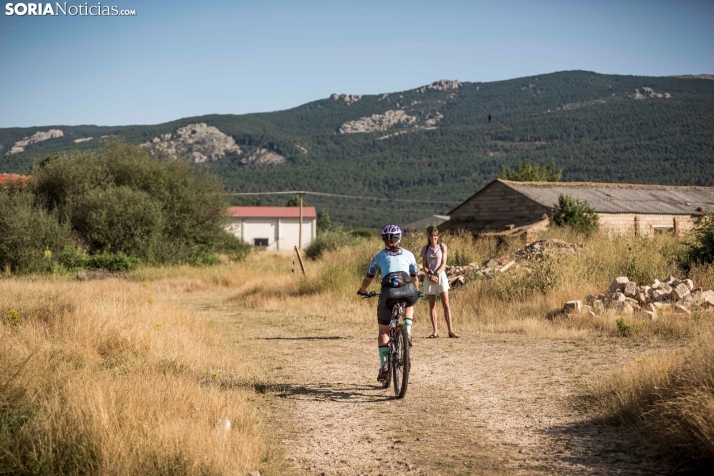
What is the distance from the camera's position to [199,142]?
506 feet

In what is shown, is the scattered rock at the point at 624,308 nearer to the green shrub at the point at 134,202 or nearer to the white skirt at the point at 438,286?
the white skirt at the point at 438,286

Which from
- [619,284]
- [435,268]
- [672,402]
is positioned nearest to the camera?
[672,402]

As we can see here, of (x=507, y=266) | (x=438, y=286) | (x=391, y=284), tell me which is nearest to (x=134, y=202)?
(x=507, y=266)

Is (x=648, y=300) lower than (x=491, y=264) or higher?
higher

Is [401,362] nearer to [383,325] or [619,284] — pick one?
[383,325]

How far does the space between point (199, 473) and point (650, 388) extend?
14.1 feet

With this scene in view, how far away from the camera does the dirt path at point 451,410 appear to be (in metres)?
6.04

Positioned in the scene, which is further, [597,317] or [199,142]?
[199,142]

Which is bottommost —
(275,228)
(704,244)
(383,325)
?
(275,228)

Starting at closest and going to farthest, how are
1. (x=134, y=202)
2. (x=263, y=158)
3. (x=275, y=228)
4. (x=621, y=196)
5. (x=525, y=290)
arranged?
(x=525, y=290) < (x=134, y=202) < (x=621, y=196) < (x=275, y=228) < (x=263, y=158)

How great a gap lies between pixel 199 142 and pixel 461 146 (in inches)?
2150

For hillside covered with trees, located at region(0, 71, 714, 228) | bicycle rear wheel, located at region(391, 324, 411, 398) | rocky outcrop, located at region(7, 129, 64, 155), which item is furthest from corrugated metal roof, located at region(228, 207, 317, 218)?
rocky outcrop, located at region(7, 129, 64, 155)

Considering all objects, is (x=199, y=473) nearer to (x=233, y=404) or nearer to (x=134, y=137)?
(x=233, y=404)

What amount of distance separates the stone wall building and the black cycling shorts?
2479 cm
